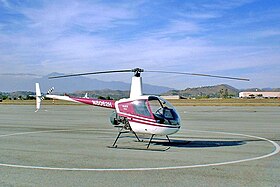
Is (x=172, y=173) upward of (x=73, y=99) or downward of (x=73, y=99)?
downward

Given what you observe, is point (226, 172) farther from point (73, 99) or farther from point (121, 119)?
point (73, 99)

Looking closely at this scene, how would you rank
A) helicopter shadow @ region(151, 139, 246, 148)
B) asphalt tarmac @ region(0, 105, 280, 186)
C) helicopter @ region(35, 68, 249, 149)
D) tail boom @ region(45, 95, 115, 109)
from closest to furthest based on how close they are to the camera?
asphalt tarmac @ region(0, 105, 280, 186), helicopter @ region(35, 68, 249, 149), helicopter shadow @ region(151, 139, 246, 148), tail boom @ region(45, 95, 115, 109)

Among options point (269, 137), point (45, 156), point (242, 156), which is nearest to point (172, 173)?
point (242, 156)

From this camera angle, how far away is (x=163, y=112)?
12.7 metres

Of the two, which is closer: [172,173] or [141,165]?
[172,173]

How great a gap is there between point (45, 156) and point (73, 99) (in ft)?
14.8

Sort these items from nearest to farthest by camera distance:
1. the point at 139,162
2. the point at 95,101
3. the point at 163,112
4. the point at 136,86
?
the point at 139,162
the point at 163,112
the point at 136,86
the point at 95,101

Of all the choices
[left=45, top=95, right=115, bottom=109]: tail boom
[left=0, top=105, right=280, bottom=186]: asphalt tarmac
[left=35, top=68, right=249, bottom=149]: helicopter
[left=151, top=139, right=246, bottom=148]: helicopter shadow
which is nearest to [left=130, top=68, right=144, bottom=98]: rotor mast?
[left=35, top=68, right=249, bottom=149]: helicopter

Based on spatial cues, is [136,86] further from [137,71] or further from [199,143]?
[199,143]

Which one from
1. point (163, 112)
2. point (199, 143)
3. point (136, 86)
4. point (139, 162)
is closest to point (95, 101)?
point (136, 86)

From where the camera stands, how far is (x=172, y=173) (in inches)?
339

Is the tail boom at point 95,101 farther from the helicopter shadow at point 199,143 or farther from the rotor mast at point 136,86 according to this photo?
the helicopter shadow at point 199,143

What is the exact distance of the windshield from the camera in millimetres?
12586

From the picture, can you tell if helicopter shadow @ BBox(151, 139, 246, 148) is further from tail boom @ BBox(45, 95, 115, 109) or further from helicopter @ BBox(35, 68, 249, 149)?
tail boom @ BBox(45, 95, 115, 109)
